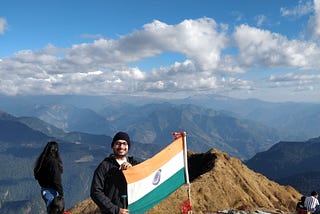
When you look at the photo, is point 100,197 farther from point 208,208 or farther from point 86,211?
point 86,211

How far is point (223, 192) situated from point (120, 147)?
3950cm

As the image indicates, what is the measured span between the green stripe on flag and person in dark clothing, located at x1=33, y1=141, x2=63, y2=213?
4.60 m

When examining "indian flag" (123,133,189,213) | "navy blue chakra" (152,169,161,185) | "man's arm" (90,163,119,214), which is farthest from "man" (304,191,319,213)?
"man's arm" (90,163,119,214)

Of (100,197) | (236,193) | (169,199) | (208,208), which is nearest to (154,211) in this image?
(169,199)

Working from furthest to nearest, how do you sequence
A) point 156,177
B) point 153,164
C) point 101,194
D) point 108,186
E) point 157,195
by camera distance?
point 157,195, point 156,177, point 153,164, point 108,186, point 101,194

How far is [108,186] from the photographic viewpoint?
839cm

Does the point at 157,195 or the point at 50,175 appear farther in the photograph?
the point at 50,175

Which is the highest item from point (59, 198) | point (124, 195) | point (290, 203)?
point (124, 195)

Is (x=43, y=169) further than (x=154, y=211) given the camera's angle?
No

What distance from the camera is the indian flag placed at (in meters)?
8.89

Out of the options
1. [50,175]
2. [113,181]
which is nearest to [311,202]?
[50,175]

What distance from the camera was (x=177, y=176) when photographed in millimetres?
10445

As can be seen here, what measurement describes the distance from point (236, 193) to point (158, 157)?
1597 inches

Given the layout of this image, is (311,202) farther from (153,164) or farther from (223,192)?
(223,192)
